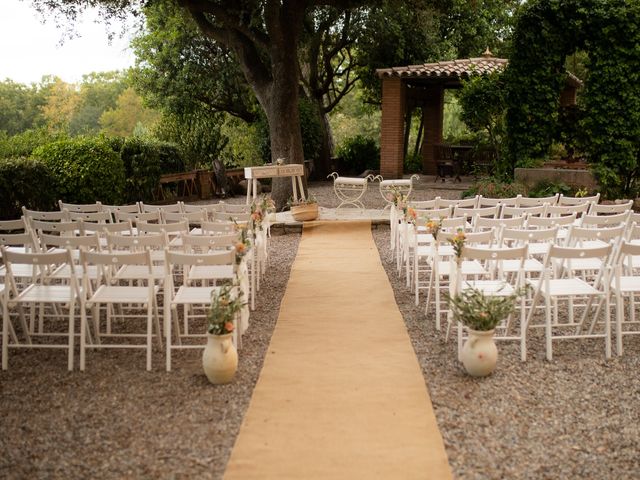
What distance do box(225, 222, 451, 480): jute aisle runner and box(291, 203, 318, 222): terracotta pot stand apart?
4657mm

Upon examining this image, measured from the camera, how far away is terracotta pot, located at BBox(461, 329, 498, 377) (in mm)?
5102

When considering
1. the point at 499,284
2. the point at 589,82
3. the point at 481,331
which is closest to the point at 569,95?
the point at 589,82

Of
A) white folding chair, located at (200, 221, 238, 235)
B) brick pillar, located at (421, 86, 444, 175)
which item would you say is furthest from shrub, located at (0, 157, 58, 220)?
brick pillar, located at (421, 86, 444, 175)

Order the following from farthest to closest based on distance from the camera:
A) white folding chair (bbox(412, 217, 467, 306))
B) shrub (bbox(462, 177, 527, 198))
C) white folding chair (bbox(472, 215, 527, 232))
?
1. shrub (bbox(462, 177, 527, 198))
2. white folding chair (bbox(472, 215, 527, 232))
3. white folding chair (bbox(412, 217, 467, 306))

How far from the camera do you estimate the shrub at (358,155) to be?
76.3 ft

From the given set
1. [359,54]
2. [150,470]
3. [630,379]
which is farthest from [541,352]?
[359,54]

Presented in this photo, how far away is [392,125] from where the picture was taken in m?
19.4

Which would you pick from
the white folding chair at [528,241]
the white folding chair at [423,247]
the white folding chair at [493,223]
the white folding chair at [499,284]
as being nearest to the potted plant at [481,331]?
the white folding chair at [499,284]

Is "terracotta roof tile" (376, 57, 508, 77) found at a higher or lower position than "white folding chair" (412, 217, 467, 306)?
higher

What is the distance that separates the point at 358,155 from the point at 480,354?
18.6 metres

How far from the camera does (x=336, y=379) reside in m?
5.16

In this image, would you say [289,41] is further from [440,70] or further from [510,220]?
[510,220]

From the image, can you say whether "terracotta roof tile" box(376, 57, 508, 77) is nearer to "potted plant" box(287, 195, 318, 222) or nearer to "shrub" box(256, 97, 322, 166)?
"shrub" box(256, 97, 322, 166)

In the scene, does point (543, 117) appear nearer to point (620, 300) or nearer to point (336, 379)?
point (620, 300)
